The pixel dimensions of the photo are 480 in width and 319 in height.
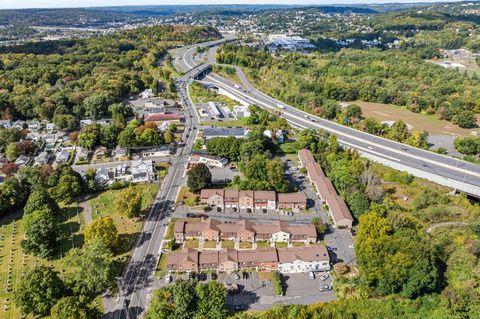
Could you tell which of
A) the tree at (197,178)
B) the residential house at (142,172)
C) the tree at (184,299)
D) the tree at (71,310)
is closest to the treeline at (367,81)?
the tree at (197,178)

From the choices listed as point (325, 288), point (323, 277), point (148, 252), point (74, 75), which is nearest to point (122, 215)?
point (148, 252)

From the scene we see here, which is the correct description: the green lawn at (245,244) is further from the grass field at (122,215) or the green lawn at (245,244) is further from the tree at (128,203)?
the tree at (128,203)

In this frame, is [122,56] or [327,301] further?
[122,56]

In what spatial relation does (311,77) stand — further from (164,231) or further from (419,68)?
(164,231)

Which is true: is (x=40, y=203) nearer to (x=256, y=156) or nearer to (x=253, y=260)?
(x=253, y=260)

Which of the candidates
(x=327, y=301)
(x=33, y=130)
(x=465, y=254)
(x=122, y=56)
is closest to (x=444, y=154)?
(x=465, y=254)

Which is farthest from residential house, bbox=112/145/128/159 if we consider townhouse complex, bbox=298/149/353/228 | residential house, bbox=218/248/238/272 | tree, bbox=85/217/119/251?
residential house, bbox=218/248/238/272
